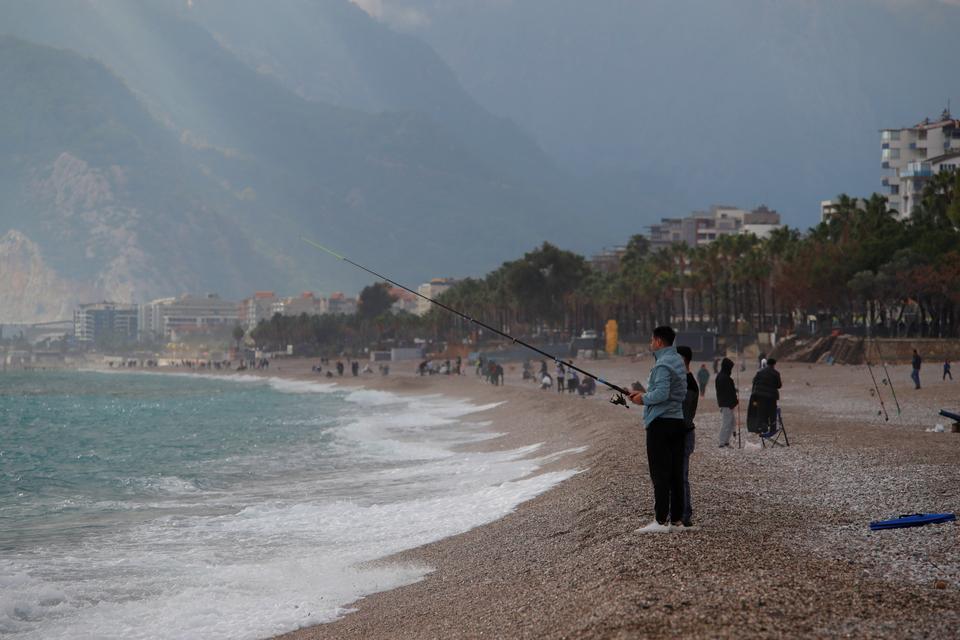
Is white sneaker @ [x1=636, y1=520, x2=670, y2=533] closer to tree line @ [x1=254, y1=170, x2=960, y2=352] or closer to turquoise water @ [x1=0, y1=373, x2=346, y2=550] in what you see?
turquoise water @ [x1=0, y1=373, x2=346, y2=550]

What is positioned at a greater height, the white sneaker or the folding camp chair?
the folding camp chair

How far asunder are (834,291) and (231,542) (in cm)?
5865

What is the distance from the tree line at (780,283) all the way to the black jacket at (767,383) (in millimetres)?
39110

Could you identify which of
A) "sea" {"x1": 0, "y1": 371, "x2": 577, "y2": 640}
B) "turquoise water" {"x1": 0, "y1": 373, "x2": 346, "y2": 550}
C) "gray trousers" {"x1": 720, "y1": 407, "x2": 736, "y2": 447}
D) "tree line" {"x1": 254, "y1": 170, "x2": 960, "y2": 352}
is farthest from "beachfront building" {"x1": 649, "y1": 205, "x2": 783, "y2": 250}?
"gray trousers" {"x1": 720, "y1": 407, "x2": 736, "y2": 447}

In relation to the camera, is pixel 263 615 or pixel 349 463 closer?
pixel 263 615

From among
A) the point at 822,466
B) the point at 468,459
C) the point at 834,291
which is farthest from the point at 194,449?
the point at 834,291

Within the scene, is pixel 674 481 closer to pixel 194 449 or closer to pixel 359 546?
pixel 359 546

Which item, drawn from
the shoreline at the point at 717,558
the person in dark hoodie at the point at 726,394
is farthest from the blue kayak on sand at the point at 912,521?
the person in dark hoodie at the point at 726,394

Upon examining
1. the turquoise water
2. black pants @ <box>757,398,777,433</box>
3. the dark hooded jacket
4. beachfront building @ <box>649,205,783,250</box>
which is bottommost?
the turquoise water

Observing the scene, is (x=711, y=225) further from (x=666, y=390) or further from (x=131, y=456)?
(x=666, y=390)

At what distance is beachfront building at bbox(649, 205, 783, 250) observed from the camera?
181 m

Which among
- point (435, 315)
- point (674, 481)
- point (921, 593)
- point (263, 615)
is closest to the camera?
point (921, 593)

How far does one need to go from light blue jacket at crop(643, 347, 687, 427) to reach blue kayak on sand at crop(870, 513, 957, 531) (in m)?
2.00

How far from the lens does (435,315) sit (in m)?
155
